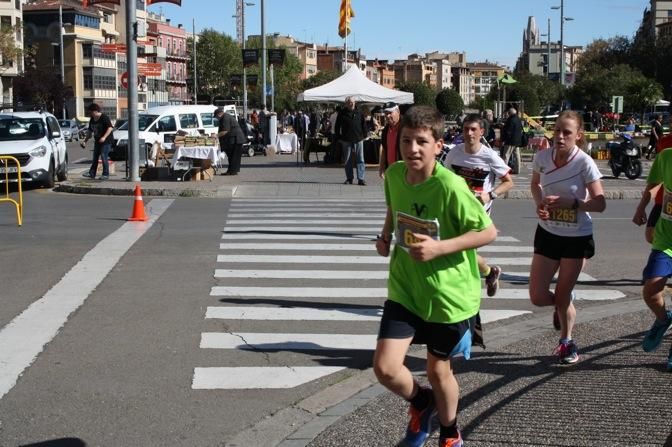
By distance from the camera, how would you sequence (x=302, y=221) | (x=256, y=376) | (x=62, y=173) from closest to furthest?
(x=256, y=376)
(x=302, y=221)
(x=62, y=173)

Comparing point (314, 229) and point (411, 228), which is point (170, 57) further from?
point (411, 228)

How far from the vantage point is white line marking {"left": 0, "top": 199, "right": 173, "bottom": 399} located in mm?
7082

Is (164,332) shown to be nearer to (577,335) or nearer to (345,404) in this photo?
(345,404)

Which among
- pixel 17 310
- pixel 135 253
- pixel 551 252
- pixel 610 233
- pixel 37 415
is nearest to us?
pixel 37 415

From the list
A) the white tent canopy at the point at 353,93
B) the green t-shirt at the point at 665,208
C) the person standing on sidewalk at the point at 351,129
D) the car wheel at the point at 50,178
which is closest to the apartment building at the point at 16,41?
the white tent canopy at the point at 353,93

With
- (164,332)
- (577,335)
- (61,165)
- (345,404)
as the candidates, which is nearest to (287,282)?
(164,332)

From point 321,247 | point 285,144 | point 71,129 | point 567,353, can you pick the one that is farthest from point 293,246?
point 71,129

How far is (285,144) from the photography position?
129 ft

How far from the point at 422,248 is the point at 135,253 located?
842cm

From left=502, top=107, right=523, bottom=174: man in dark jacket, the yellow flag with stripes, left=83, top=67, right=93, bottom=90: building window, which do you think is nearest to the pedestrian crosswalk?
left=502, top=107, right=523, bottom=174: man in dark jacket

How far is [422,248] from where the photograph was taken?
4.51 metres

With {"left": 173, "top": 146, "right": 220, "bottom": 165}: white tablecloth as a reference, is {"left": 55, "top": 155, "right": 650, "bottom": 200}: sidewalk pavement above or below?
below

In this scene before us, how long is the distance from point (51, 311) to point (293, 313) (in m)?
Answer: 2.15

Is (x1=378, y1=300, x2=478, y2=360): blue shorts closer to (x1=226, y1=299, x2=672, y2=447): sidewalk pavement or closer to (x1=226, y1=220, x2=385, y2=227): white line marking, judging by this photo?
(x1=226, y1=299, x2=672, y2=447): sidewalk pavement
